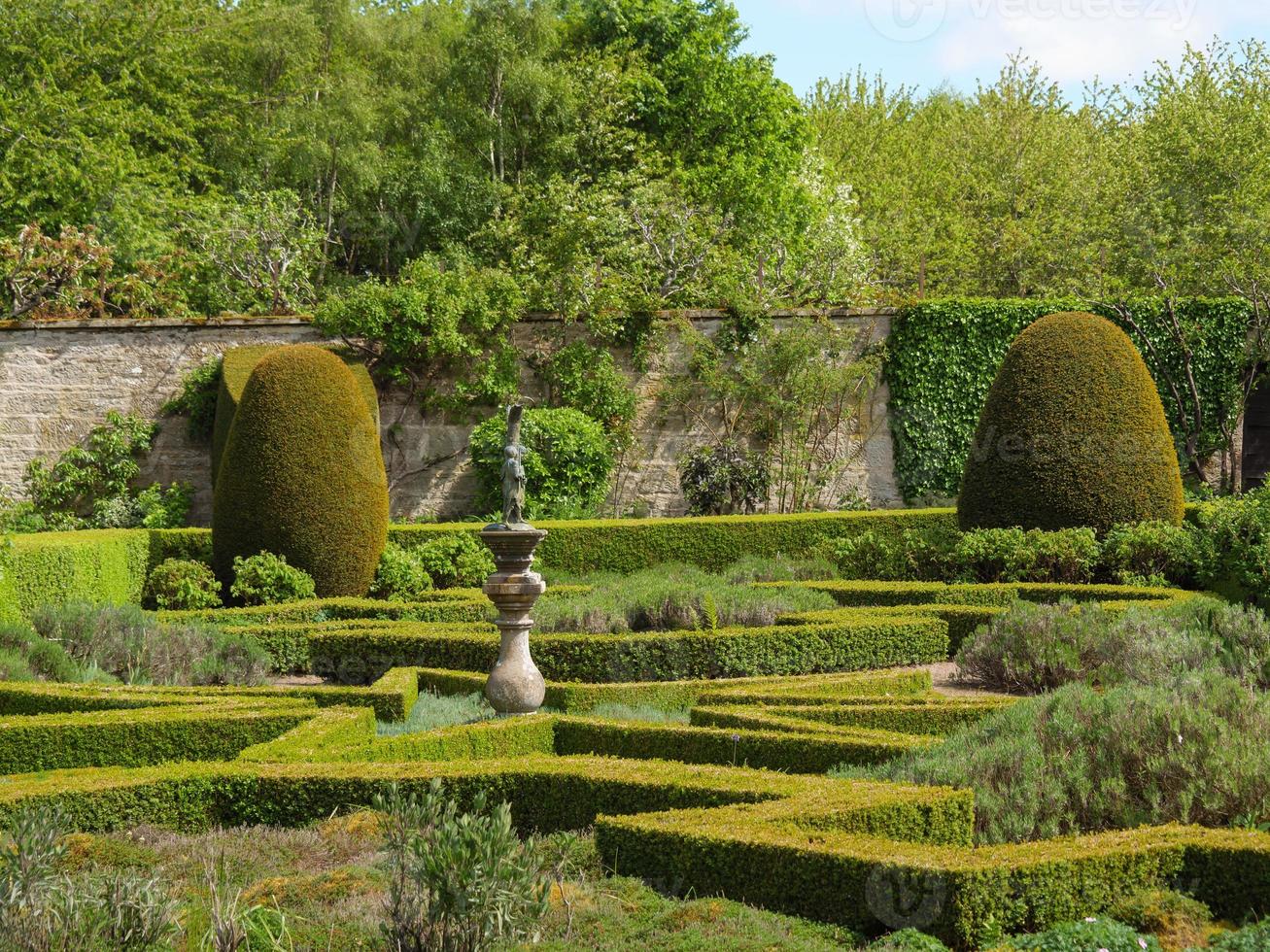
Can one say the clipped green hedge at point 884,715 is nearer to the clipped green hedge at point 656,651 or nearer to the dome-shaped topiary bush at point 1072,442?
the clipped green hedge at point 656,651

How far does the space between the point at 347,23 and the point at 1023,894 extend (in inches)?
1016

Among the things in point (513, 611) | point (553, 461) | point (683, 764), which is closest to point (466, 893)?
point (683, 764)

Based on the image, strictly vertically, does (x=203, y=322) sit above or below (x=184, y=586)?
above

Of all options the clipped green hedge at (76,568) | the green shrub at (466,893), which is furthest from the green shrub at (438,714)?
the clipped green hedge at (76,568)

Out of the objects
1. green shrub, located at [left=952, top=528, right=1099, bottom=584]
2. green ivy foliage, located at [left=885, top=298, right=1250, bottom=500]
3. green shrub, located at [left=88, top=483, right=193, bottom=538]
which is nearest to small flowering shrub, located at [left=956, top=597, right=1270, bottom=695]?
green shrub, located at [left=952, top=528, right=1099, bottom=584]

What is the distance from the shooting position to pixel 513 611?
317 inches

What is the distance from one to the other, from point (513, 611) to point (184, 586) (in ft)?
17.4

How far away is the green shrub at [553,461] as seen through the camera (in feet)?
→ 51.6

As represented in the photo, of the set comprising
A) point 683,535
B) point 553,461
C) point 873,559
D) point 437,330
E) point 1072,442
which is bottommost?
point 873,559

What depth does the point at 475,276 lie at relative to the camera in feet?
57.7

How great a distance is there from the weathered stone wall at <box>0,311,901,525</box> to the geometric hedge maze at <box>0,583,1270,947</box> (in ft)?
20.2

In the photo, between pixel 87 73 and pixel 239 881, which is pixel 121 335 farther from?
pixel 239 881

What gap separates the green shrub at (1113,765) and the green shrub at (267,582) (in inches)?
284

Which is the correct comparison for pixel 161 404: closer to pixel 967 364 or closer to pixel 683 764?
pixel 967 364
